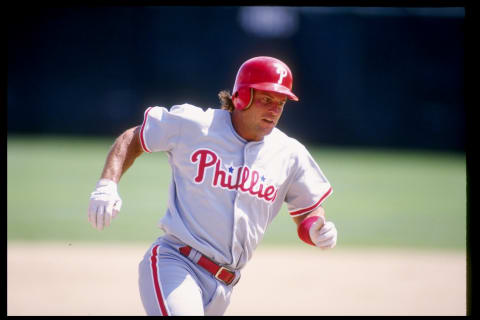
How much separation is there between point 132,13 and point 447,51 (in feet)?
31.6

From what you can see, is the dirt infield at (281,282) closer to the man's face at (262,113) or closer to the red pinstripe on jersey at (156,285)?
the red pinstripe on jersey at (156,285)

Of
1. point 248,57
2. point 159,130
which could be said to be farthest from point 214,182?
point 248,57

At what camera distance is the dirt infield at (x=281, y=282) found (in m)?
5.02

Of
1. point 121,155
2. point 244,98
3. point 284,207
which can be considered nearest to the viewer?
point 121,155

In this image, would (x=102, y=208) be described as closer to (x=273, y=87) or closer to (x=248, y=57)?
(x=273, y=87)

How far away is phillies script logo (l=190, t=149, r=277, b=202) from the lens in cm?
300

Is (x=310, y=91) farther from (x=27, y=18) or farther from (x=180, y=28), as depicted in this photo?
(x=27, y=18)

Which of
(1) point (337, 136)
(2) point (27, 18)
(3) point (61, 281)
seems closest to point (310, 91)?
(1) point (337, 136)

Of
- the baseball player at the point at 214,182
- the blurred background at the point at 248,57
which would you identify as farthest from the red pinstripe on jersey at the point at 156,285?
the blurred background at the point at 248,57

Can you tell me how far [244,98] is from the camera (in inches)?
122

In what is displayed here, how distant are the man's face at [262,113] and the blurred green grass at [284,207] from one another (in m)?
5.00

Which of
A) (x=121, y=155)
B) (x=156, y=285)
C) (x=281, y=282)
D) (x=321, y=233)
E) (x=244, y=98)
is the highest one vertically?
(x=244, y=98)

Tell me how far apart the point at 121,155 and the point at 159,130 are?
21 centimetres

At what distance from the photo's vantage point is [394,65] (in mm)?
19703
